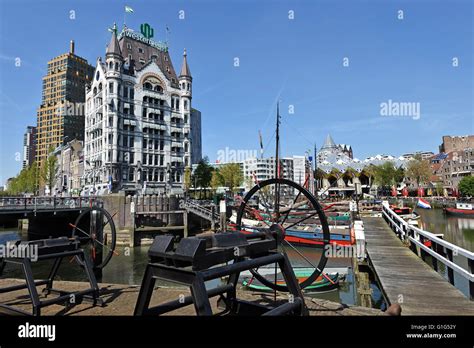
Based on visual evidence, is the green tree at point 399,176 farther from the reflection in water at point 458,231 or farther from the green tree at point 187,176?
the green tree at point 187,176

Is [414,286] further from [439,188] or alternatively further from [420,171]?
[439,188]

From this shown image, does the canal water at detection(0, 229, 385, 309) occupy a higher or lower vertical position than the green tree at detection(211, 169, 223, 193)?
lower

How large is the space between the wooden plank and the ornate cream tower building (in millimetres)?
52798

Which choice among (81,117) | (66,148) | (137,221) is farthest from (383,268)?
(81,117)

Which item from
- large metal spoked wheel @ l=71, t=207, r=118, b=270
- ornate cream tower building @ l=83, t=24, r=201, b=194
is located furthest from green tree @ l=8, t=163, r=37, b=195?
large metal spoked wheel @ l=71, t=207, r=118, b=270

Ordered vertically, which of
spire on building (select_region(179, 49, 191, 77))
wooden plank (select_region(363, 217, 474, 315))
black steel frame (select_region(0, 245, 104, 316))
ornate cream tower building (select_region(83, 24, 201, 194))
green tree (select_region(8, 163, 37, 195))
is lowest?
wooden plank (select_region(363, 217, 474, 315))

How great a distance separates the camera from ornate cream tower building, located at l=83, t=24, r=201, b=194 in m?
60.7

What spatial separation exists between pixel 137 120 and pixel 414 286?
63156 millimetres

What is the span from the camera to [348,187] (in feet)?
414

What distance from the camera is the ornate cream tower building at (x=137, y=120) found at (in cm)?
6066

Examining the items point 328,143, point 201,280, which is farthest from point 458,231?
point 328,143

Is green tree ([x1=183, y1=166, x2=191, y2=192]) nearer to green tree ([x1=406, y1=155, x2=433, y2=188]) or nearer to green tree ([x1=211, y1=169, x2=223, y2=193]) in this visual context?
green tree ([x1=211, y1=169, x2=223, y2=193])

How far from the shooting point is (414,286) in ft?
29.3

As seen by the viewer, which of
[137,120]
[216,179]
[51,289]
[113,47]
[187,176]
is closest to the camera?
[51,289]
